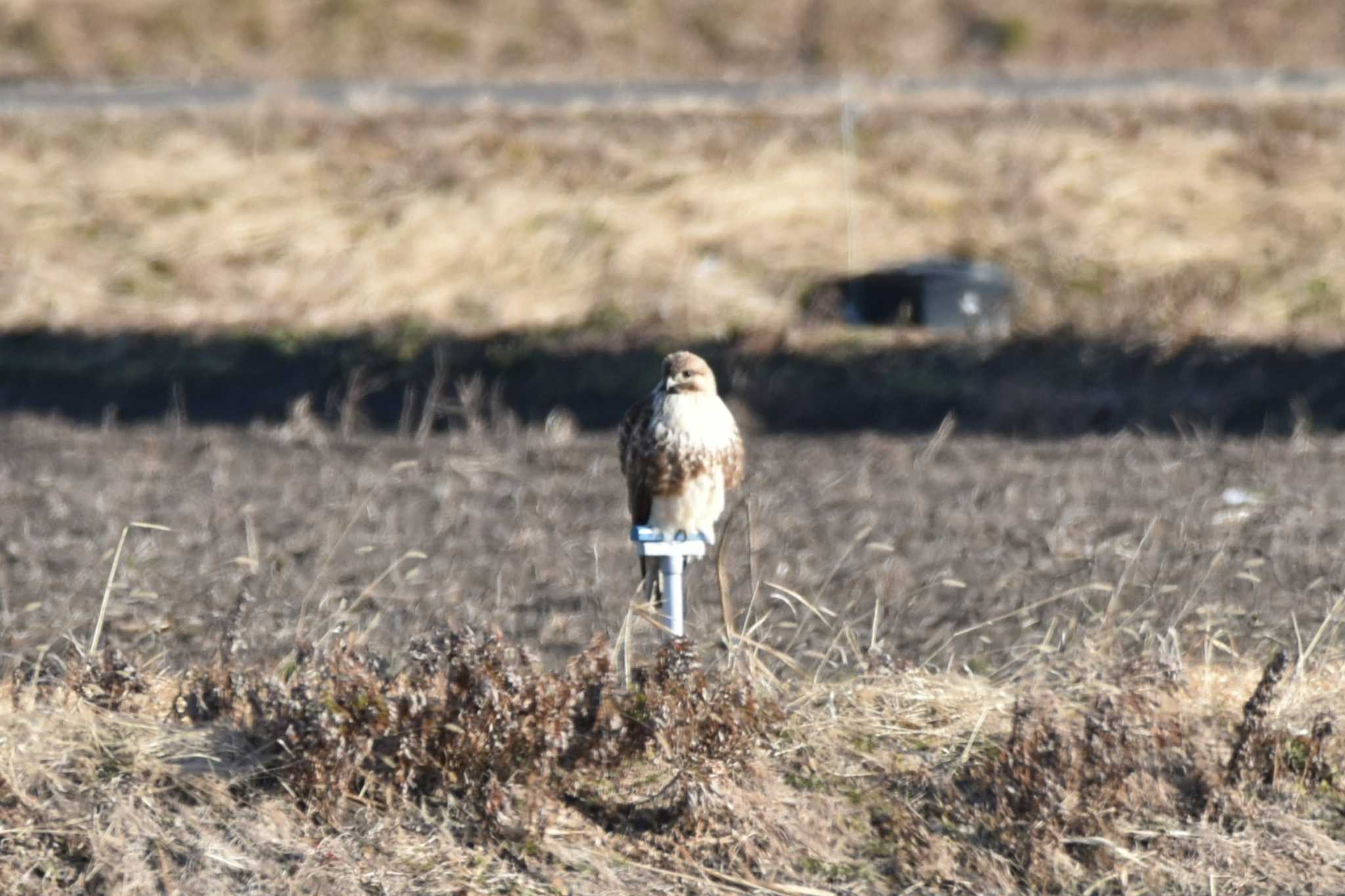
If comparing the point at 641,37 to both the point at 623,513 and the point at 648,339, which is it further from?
the point at 623,513

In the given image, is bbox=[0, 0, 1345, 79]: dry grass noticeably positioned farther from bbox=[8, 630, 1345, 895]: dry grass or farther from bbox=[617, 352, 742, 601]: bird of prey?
bbox=[8, 630, 1345, 895]: dry grass

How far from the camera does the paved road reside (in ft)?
68.1

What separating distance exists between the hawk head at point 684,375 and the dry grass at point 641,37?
22.5 meters

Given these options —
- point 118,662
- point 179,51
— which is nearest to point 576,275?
point 118,662

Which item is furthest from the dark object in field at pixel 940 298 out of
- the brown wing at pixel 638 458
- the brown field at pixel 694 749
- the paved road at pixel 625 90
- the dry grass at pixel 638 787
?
the dry grass at pixel 638 787

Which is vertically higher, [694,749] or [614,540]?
[614,540]

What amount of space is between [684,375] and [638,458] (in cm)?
30

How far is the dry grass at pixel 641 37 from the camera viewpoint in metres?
28.1

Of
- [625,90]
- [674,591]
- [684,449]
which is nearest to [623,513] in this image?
[684,449]

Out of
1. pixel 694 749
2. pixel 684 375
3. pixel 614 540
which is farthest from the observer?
pixel 614 540

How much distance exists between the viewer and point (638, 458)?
543 cm

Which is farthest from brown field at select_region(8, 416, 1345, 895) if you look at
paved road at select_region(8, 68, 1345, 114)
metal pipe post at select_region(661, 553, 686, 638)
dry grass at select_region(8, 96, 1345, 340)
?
paved road at select_region(8, 68, 1345, 114)

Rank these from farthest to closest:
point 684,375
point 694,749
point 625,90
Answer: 1. point 625,90
2. point 684,375
3. point 694,749

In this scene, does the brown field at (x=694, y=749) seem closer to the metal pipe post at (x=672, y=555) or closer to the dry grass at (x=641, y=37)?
the metal pipe post at (x=672, y=555)
